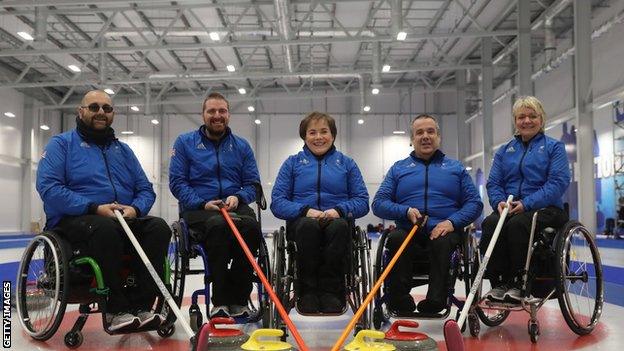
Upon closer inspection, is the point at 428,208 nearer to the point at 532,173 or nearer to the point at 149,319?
the point at 532,173

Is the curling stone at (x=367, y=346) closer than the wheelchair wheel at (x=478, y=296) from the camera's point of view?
Yes

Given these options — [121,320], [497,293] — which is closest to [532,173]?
[497,293]

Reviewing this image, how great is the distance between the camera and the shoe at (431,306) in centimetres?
309

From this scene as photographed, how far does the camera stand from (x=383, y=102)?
22156mm

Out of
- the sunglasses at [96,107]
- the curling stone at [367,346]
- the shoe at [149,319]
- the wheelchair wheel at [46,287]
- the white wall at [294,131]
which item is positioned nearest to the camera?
the curling stone at [367,346]

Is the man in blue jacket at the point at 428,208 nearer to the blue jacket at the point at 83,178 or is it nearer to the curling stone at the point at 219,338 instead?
the curling stone at the point at 219,338

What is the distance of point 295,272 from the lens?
10.2ft

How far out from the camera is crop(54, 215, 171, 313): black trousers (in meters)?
2.97

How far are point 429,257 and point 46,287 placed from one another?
1933mm

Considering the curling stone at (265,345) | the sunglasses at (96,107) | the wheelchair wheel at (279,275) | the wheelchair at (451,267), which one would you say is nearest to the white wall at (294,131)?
the sunglasses at (96,107)

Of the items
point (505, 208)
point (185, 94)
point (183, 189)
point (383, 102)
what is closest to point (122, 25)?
point (185, 94)

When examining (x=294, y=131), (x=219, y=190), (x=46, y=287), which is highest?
(x=294, y=131)

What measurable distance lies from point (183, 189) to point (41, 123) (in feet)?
60.7

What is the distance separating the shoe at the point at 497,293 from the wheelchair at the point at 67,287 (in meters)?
1.65
